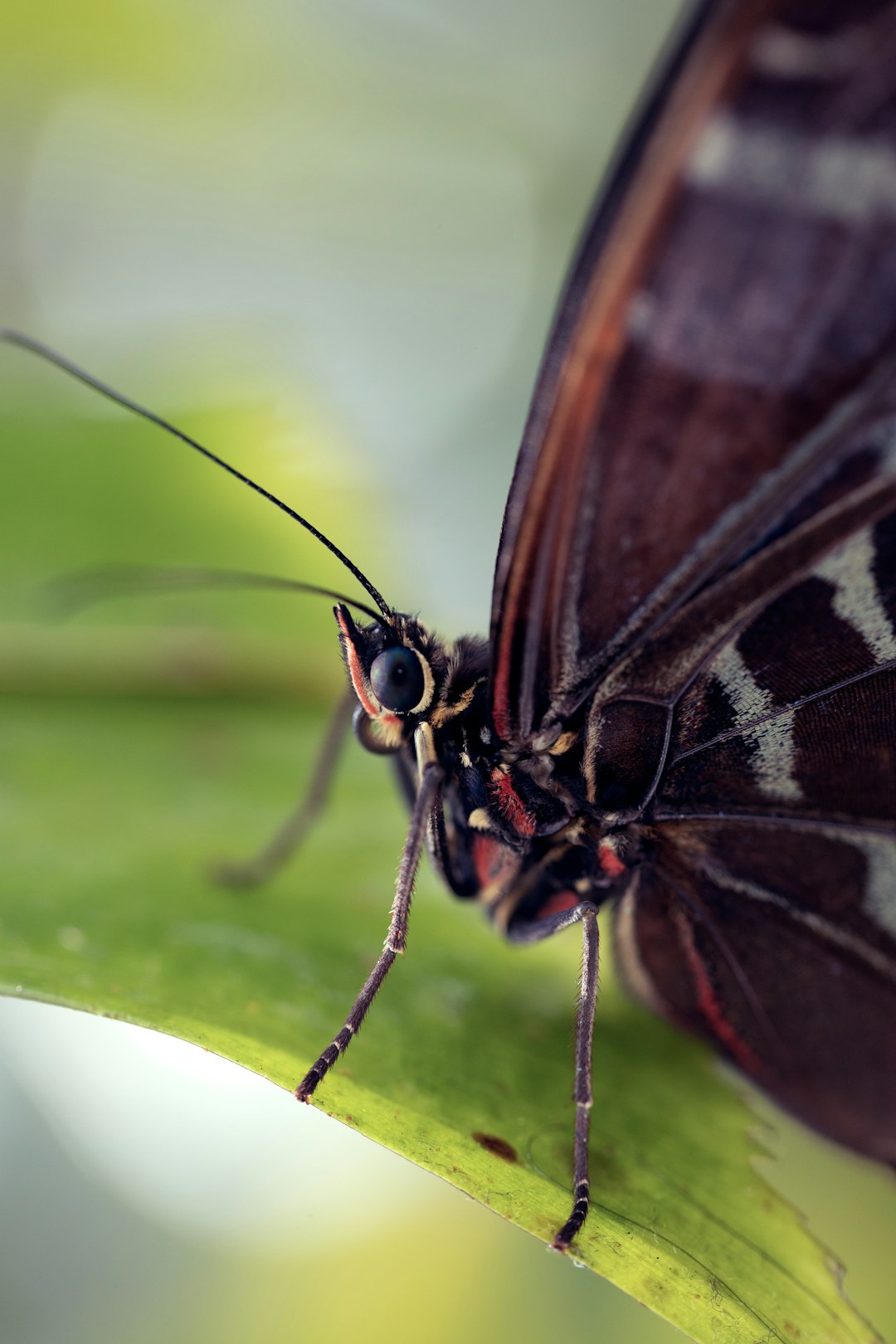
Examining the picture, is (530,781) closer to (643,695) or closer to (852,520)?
(643,695)

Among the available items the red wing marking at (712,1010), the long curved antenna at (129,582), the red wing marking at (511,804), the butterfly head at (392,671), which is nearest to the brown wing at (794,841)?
the red wing marking at (712,1010)

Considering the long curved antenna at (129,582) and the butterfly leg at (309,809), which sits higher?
the long curved antenna at (129,582)

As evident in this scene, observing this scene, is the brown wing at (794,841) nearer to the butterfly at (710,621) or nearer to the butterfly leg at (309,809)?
the butterfly at (710,621)

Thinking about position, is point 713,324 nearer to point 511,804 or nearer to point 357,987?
point 511,804

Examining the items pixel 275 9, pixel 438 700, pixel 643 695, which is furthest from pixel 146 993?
pixel 275 9

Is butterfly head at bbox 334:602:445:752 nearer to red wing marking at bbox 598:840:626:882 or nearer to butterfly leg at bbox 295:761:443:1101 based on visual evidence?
butterfly leg at bbox 295:761:443:1101

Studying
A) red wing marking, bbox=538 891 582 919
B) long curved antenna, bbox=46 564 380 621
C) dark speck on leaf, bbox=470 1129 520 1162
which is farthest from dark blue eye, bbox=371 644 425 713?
dark speck on leaf, bbox=470 1129 520 1162
